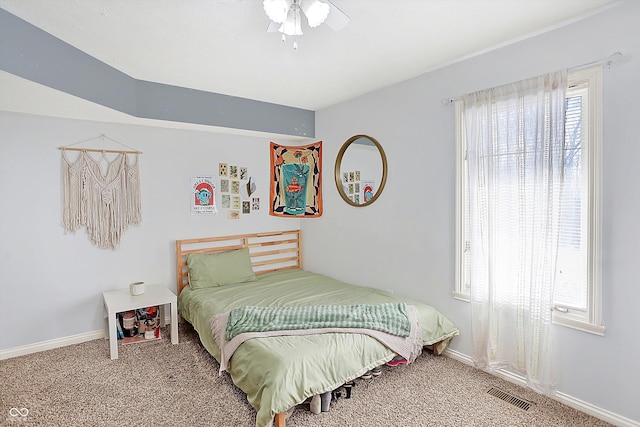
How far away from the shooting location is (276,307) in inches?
112

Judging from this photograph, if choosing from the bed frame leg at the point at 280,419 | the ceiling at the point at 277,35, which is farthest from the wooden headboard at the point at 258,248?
the bed frame leg at the point at 280,419

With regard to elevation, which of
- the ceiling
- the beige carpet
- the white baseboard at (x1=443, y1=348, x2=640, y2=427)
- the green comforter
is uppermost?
the ceiling

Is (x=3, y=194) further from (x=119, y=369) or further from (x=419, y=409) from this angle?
(x=419, y=409)

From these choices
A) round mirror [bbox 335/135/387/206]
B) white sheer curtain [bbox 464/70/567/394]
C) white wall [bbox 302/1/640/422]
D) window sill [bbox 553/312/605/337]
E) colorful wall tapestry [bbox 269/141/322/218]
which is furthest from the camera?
colorful wall tapestry [bbox 269/141/322/218]

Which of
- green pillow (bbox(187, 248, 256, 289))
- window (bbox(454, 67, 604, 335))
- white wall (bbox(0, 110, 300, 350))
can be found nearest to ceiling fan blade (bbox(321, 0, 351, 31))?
window (bbox(454, 67, 604, 335))

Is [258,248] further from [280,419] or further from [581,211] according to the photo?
[581,211]

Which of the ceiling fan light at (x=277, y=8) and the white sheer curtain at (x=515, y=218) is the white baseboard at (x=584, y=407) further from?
the ceiling fan light at (x=277, y=8)

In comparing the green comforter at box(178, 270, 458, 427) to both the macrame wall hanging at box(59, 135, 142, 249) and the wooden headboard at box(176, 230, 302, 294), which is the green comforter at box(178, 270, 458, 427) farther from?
the macrame wall hanging at box(59, 135, 142, 249)

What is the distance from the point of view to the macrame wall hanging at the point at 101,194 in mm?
3035

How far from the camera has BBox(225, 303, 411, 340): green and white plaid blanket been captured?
2.38 m

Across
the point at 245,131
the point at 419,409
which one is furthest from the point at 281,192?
the point at 419,409

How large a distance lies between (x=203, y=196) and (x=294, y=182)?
1.11 metres

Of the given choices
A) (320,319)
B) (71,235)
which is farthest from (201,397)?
(71,235)

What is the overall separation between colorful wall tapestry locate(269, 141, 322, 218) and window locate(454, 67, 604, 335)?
8.44ft
